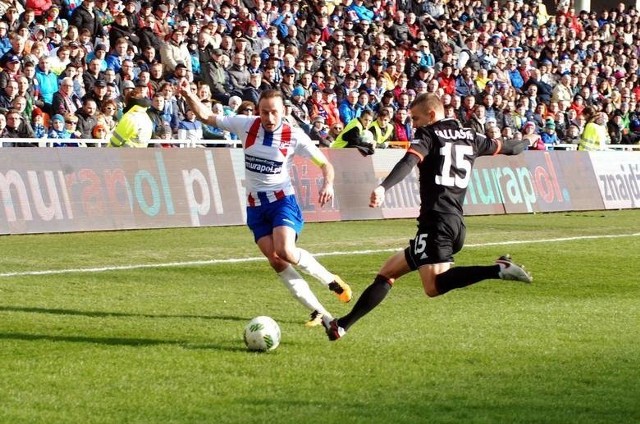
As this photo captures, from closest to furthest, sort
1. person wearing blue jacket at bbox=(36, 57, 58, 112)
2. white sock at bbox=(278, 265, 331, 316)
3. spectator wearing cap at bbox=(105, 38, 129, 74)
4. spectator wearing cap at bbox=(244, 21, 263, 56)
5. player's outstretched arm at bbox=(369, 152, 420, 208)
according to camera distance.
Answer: player's outstretched arm at bbox=(369, 152, 420, 208), white sock at bbox=(278, 265, 331, 316), person wearing blue jacket at bbox=(36, 57, 58, 112), spectator wearing cap at bbox=(105, 38, 129, 74), spectator wearing cap at bbox=(244, 21, 263, 56)

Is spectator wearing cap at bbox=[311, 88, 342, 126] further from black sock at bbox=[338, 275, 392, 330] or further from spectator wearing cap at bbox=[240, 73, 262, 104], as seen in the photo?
black sock at bbox=[338, 275, 392, 330]

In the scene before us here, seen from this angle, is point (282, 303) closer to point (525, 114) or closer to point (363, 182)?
point (363, 182)

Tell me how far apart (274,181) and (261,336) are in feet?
6.80

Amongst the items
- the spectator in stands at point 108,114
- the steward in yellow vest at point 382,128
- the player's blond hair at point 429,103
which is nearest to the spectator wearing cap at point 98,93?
the spectator in stands at point 108,114

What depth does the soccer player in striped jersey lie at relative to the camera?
10.5 meters

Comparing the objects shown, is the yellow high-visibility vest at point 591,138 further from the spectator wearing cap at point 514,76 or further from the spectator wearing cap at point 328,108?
the spectator wearing cap at point 328,108

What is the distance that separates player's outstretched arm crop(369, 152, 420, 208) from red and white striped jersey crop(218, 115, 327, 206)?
1546 mm

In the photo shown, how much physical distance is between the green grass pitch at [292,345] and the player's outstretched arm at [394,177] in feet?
Result: 3.64

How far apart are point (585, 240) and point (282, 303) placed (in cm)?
923

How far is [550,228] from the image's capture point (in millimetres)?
22484

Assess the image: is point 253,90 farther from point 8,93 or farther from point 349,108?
point 8,93

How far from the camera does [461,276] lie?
30.7ft

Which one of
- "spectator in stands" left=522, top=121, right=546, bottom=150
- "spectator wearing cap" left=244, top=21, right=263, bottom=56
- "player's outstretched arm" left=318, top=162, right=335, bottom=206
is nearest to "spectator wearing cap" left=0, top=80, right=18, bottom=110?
"spectator wearing cap" left=244, top=21, right=263, bottom=56

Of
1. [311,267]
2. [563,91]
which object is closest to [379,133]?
[563,91]
